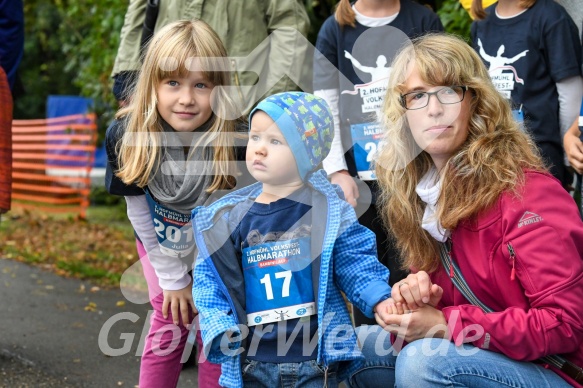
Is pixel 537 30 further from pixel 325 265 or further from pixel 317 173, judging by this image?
pixel 325 265

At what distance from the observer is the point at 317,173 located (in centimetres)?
290

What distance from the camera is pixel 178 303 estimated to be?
331 centimetres

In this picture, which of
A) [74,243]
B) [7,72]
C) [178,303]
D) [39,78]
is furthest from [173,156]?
[39,78]

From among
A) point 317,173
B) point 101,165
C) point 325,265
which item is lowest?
point 101,165

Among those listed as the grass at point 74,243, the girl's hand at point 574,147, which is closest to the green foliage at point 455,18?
the girl's hand at point 574,147

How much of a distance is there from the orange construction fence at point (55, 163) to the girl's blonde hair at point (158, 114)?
7729 millimetres

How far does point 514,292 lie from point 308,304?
683mm

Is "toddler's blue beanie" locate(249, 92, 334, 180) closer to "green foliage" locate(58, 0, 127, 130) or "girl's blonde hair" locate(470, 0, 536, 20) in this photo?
"girl's blonde hair" locate(470, 0, 536, 20)

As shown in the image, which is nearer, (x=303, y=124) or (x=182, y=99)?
(x=303, y=124)

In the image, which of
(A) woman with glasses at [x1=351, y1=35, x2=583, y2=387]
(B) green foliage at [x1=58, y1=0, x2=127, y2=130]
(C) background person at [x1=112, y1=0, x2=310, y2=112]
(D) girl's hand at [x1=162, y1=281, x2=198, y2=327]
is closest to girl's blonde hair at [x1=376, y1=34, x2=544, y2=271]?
(A) woman with glasses at [x1=351, y1=35, x2=583, y2=387]

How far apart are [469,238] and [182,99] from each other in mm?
1271

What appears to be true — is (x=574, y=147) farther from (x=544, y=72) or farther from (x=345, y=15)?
(x=345, y=15)

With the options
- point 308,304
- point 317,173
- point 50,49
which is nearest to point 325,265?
point 308,304

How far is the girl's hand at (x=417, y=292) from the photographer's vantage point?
245cm
